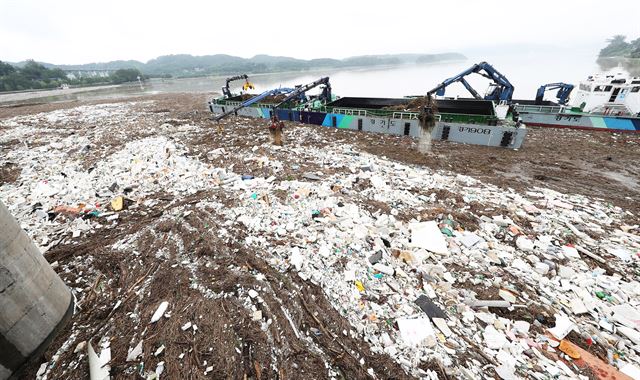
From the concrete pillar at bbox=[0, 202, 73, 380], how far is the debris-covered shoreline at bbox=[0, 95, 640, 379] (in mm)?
254

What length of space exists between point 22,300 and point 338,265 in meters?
4.39

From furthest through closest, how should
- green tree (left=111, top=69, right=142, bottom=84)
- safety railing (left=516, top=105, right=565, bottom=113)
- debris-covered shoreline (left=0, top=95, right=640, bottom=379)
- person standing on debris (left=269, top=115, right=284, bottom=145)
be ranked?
green tree (left=111, top=69, right=142, bottom=84)
safety railing (left=516, top=105, right=565, bottom=113)
person standing on debris (left=269, top=115, right=284, bottom=145)
debris-covered shoreline (left=0, top=95, right=640, bottom=379)

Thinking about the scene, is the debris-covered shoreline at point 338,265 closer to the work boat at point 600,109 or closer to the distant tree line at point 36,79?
the work boat at point 600,109

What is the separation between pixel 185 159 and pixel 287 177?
4481mm

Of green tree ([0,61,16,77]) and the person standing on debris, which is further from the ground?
green tree ([0,61,16,77])

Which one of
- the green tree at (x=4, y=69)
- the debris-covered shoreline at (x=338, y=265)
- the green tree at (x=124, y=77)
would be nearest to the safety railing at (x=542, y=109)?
the debris-covered shoreline at (x=338, y=265)

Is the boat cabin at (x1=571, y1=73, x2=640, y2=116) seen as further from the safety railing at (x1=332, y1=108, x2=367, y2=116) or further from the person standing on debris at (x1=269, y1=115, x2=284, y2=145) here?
the person standing on debris at (x1=269, y1=115, x2=284, y2=145)

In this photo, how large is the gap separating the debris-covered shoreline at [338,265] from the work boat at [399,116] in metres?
1.94

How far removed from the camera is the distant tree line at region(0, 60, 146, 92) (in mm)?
54688

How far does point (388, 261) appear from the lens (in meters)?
4.74

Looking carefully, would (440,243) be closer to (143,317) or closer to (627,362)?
(627,362)

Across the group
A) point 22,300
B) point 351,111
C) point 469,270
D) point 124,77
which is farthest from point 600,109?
point 124,77

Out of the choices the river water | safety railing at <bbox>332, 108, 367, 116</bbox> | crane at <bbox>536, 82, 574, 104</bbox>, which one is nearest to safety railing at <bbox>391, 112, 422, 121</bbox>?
safety railing at <bbox>332, 108, 367, 116</bbox>

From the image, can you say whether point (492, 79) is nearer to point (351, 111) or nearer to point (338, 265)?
point (351, 111)
